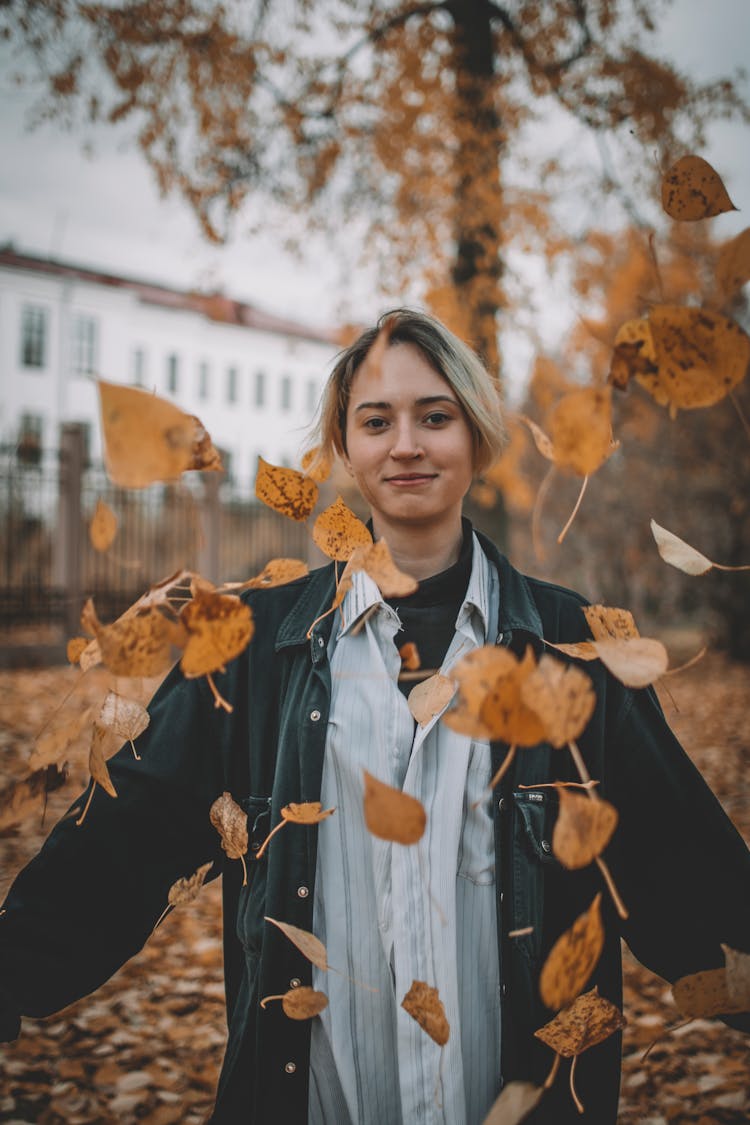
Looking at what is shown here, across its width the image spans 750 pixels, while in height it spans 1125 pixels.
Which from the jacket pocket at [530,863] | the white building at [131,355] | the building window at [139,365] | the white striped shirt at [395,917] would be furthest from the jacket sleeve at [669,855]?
the building window at [139,365]

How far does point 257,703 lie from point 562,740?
869 millimetres

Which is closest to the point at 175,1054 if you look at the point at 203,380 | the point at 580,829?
the point at 580,829

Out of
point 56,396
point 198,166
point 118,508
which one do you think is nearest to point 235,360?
point 56,396

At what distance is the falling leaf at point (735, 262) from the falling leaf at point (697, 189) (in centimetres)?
4

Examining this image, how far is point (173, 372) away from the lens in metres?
35.8

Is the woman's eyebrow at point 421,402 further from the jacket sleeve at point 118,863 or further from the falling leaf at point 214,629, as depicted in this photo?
the falling leaf at point 214,629

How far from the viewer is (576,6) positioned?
5.98m

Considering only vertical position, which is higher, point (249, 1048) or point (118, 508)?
point (118, 508)

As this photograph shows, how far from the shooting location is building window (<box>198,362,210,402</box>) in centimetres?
3675

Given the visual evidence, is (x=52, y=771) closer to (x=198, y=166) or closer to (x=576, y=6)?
(x=198, y=166)

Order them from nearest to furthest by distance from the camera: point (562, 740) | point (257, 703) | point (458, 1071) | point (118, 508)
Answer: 1. point (562, 740)
2. point (458, 1071)
3. point (257, 703)
4. point (118, 508)

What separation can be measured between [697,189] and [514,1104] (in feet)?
2.80

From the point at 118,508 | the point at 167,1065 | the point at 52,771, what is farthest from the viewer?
the point at 118,508

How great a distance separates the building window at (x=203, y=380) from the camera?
36.8 meters
